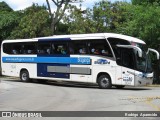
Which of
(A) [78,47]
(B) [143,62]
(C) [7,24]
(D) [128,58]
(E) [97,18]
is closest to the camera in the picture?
(D) [128,58]

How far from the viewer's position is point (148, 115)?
493 inches

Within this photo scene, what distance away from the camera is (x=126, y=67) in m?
24.7

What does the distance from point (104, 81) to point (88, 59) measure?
173 cm

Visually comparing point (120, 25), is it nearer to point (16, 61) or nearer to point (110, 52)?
point (16, 61)

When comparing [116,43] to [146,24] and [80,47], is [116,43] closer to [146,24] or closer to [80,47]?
[80,47]

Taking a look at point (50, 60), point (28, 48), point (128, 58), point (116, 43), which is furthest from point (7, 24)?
point (128, 58)

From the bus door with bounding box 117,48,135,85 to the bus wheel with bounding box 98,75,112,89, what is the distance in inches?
33.5

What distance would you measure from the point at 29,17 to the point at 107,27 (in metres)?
8.08

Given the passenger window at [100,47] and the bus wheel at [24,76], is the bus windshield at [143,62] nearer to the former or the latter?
the passenger window at [100,47]

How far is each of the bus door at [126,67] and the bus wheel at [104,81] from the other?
0.85 m

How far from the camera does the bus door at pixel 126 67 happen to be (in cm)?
2447

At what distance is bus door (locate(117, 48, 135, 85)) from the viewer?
2447 centimetres

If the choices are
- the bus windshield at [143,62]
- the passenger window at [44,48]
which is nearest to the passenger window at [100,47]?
the bus windshield at [143,62]

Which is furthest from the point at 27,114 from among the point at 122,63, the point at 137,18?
the point at 137,18
